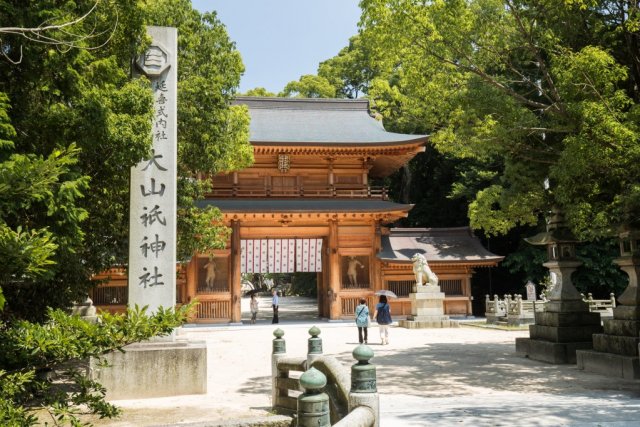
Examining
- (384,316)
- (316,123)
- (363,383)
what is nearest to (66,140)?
(363,383)

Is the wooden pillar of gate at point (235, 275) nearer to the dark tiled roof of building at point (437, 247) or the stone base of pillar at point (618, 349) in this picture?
the dark tiled roof of building at point (437, 247)

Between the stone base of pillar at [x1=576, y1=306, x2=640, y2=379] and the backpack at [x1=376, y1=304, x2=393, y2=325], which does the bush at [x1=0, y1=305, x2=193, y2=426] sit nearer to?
the stone base of pillar at [x1=576, y1=306, x2=640, y2=379]

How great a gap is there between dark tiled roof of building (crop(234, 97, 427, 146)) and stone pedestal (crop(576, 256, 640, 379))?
1434 cm

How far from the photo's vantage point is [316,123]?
27391 millimetres

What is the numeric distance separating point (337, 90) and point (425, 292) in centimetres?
2719

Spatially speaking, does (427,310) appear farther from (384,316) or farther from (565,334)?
(565,334)

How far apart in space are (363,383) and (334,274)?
1968 centimetres

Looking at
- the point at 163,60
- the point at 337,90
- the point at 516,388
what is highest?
the point at 337,90

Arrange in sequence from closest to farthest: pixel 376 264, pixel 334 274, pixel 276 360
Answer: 1. pixel 276 360
2. pixel 334 274
3. pixel 376 264

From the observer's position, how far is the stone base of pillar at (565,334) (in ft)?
37.4

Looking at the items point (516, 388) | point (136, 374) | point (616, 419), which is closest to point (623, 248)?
point (516, 388)

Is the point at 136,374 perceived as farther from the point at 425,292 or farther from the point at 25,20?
the point at 425,292

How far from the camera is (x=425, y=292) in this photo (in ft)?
70.4

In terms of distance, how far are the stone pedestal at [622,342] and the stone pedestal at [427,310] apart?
1046 centimetres
